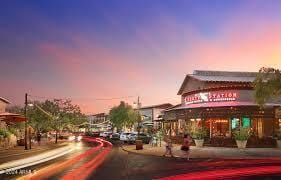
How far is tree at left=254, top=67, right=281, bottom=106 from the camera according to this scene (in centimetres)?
3688

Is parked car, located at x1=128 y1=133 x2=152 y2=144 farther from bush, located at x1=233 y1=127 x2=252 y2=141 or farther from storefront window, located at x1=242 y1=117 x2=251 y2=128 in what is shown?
bush, located at x1=233 y1=127 x2=252 y2=141

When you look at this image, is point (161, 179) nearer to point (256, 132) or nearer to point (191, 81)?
point (256, 132)

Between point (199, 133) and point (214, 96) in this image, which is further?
point (214, 96)

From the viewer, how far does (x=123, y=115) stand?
12669 cm

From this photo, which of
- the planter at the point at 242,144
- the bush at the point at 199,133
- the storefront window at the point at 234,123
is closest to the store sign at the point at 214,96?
the storefront window at the point at 234,123

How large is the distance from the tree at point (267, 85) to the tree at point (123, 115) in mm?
86139

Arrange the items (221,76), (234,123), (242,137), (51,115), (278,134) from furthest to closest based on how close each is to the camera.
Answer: (51,115) → (221,76) → (234,123) → (278,134) → (242,137)

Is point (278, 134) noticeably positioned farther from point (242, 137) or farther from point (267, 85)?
point (267, 85)

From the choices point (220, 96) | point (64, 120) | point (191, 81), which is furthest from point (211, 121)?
point (64, 120)

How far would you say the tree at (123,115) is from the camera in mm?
124581

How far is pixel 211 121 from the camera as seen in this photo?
163 ft

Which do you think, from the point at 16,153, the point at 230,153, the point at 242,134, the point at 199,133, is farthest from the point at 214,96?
the point at 16,153

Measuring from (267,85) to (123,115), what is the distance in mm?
90870

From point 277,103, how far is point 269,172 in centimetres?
2795
